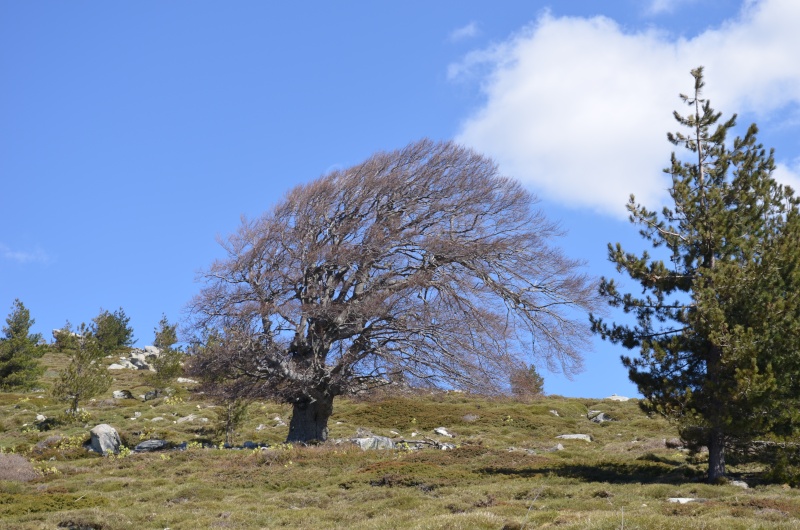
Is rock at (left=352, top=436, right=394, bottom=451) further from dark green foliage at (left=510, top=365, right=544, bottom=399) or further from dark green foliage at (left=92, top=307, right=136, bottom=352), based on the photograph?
dark green foliage at (left=92, top=307, right=136, bottom=352)

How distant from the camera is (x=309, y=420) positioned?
29.5 meters

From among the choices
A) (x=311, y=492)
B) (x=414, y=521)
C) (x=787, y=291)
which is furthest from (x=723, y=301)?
(x=311, y=492)

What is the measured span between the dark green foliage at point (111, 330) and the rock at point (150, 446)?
115ft

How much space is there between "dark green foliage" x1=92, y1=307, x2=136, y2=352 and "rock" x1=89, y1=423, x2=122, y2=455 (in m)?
34.6

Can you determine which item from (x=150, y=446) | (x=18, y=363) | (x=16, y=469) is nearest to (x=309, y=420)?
(x=150, y=446)

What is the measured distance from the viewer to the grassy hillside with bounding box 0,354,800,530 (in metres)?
14.7

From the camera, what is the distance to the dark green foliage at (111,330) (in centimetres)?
6412

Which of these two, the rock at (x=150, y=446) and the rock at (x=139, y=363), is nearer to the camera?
the rock at (x=150, y=446)

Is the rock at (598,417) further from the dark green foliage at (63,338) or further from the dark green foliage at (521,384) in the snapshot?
the dark green foliage at (63,338)

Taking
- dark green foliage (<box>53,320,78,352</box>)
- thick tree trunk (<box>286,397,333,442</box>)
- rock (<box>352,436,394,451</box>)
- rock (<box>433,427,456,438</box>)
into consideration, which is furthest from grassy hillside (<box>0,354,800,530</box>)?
dark green foliage (<box>53,320,78,352</box>)

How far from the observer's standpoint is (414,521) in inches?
554

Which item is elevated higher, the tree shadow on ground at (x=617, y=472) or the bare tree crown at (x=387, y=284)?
the bare tree crown at (x=387, y=284)

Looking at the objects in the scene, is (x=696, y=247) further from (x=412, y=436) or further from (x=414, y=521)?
(x=412, y=436)

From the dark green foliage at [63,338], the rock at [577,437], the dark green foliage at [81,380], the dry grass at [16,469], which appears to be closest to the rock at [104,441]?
the dry grass at [16,469]
